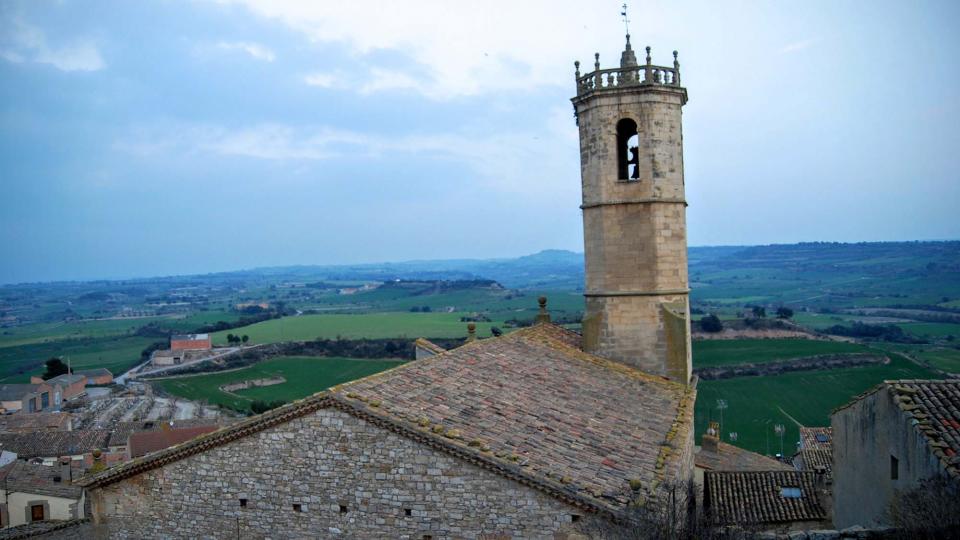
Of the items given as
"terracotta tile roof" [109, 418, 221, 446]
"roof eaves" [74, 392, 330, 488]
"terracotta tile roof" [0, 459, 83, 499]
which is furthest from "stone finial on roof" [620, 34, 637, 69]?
"terracotta tile roof" [109, 418, 221, 446]

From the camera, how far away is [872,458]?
44.3ft

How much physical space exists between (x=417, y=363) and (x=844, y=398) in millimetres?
42974

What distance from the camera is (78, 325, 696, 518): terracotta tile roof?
10.1m

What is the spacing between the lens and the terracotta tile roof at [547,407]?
1064 centimetres

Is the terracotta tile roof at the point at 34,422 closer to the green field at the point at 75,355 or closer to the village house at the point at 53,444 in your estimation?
the village house at the point at 53,444

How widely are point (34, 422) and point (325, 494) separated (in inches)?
1619

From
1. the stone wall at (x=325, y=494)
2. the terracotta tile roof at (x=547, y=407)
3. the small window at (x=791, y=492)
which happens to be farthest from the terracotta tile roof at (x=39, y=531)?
the small window at (x=791, y=492)

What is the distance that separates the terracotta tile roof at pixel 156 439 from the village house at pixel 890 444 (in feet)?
81.5

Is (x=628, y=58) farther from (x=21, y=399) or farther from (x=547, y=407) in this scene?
(x=21, y=399)

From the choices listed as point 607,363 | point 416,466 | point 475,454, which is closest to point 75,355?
point 607,363

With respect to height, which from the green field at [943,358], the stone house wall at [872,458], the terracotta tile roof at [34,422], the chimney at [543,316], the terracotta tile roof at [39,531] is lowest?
the green field at [943,358]

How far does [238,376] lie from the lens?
72.0m

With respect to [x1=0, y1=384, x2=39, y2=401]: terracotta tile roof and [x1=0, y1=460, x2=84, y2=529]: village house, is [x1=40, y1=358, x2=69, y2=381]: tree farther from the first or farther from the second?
[x1=0, y1=460, x2=84, y2=529]: village house

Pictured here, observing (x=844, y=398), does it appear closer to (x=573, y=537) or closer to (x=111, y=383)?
(x=573, y=537)
